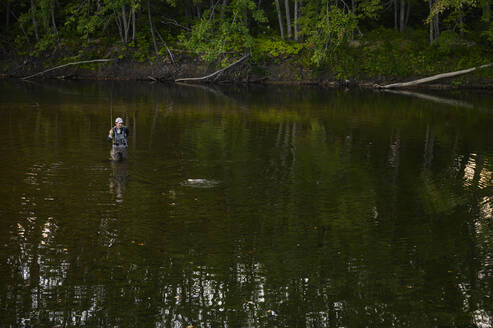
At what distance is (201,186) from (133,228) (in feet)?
11.5

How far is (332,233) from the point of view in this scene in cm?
1249

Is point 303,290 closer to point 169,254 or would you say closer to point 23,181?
point 169,254

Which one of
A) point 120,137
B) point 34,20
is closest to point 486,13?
point 120,137

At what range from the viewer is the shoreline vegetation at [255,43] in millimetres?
44344

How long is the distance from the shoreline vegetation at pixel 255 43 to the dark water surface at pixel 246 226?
66.0 ft

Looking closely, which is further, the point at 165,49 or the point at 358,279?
the point at 165,49

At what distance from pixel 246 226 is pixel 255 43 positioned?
122 feet

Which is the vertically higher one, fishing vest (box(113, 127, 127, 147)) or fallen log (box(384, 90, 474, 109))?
fallen log (box(384, 90, 474, 109))

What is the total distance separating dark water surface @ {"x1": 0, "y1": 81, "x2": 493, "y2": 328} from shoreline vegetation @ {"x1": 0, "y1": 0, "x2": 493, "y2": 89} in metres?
20.1

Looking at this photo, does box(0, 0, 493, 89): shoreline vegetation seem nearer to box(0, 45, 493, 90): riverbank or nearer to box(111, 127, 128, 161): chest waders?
box(0, 45, 493, 90): riverbank

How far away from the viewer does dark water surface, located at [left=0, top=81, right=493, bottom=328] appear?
364 inches

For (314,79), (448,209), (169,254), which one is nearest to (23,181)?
(169,254)

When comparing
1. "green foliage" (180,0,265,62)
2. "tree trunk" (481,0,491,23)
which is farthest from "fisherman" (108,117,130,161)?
"tree trunk" (481,0,491,23)

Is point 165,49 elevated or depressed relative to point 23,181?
elevated
